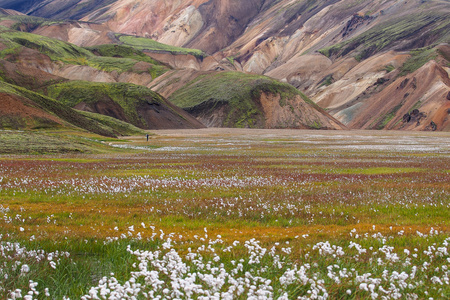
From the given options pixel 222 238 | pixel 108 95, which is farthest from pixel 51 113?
pixel 108 95

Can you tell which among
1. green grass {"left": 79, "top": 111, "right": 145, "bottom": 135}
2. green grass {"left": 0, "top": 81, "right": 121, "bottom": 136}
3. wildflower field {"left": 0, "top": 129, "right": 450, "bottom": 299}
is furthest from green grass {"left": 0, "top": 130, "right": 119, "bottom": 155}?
green grass {"left": 79, "top": 111, "right": 145, "bottom": 135}

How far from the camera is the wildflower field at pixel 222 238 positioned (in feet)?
19.4

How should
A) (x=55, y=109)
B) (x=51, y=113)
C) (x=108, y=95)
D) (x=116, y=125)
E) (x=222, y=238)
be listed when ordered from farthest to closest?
(x=108, y=95), (x=116, y=125), (x=55, y=109), (x=51, y=113), (x=222, y=238)

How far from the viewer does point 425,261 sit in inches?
305

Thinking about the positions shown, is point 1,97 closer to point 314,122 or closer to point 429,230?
point 429,230

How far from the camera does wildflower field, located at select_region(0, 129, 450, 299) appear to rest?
19.4 feet

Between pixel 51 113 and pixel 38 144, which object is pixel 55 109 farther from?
pixel 38 144

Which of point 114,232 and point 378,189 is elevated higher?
point 114,232

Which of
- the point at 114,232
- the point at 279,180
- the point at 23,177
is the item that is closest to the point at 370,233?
the point at 114,232

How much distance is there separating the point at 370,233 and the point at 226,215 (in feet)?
15.4

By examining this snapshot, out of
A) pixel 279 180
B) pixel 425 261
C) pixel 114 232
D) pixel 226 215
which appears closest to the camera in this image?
pixel 425 261

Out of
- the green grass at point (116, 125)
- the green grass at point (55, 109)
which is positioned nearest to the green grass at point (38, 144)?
the green grass at point (55, 109)

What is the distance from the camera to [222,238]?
31.7 ft

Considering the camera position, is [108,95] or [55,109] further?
[108,95]
